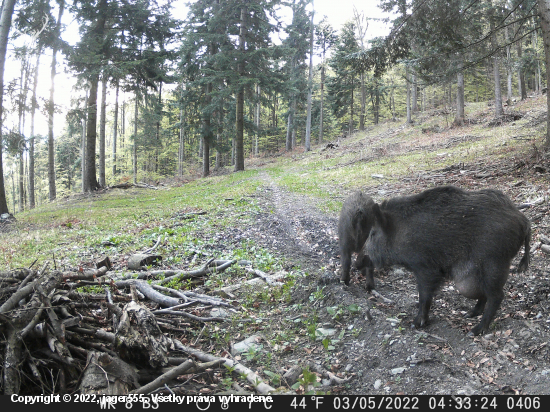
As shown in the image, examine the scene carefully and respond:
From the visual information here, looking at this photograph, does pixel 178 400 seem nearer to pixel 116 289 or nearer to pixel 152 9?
pixel 116 289

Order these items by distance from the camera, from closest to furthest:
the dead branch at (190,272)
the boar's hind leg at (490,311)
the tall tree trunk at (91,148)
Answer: the boar's hind leg at (490,311), the dead branch at (190,272), the tall tree trunk at (91,148)

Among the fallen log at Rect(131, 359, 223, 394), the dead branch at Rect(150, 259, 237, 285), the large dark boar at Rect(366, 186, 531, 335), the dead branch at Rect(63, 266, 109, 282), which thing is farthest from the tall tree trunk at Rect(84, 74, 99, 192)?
the fallen log at Rect(131, 359, 223, 394)

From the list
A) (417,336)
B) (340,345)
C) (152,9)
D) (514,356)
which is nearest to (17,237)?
(340,345)

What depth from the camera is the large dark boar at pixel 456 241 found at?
12.0 ft

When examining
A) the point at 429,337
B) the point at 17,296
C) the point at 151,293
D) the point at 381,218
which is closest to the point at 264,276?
the point at 151,293

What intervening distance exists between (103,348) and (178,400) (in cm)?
89

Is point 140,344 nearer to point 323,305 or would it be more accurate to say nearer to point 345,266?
point 323,305

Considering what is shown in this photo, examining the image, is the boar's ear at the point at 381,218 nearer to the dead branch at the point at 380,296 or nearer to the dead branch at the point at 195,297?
the dead branch at the point at 380,296

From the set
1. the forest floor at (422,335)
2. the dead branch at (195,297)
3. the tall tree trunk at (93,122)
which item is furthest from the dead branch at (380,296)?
the tall tree trunk at (93,122)

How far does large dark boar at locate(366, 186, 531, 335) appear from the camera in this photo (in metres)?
3.65

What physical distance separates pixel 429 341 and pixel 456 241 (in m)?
1.17

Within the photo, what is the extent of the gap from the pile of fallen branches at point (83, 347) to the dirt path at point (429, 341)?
107 cm

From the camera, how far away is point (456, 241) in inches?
154

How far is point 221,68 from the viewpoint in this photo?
24.3 metres
